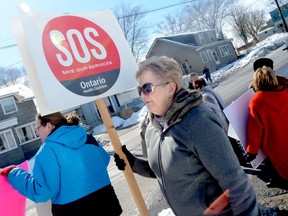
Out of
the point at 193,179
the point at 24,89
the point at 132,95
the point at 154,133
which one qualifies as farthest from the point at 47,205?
the point at 132,95

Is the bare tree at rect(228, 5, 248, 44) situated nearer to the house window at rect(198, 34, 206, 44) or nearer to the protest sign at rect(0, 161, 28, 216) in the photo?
the house window at rect(198, 34, 206, 44)

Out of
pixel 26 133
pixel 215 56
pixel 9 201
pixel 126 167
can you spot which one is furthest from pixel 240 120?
pixel 215 56

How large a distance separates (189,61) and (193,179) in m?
→ 42.1

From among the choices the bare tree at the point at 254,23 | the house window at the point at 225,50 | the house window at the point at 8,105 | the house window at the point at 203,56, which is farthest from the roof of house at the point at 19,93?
the bare tree at the point at 254,23

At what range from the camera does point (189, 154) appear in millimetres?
1766

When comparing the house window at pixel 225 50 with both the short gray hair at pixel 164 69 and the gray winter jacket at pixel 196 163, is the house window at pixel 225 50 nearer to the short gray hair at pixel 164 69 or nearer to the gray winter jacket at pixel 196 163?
the short gray hair at pixel 164 69

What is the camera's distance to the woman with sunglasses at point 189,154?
1.68 m

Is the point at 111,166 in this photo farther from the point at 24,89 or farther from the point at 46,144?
the point at 24,89

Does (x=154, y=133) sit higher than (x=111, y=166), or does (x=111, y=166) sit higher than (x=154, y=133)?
(x=154, y=133)

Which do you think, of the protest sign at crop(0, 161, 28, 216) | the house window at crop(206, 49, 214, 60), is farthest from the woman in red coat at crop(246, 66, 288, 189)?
the house window at crop(206, 49, 214, 60)

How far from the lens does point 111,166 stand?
9844 mm

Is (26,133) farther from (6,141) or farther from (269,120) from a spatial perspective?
(269,120)

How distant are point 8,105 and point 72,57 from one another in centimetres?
2740

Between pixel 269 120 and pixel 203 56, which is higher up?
pixel 203 56
